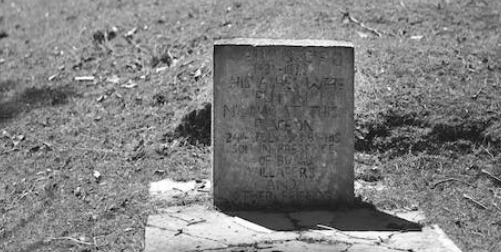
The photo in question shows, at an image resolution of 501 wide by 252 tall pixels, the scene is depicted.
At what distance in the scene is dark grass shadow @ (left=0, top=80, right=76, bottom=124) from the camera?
9.30 m

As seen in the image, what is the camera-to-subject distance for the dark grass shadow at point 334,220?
6051 mm

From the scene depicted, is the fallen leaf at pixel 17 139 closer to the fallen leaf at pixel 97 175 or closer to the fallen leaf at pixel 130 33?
the fallen leaf at pixel 97 175

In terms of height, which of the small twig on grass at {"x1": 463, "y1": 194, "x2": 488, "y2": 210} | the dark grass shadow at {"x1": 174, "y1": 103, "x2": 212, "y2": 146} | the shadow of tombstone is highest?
the dark grass shadow at {"x1": 174, "y1": 103, "x2": 212, "y2": 146}

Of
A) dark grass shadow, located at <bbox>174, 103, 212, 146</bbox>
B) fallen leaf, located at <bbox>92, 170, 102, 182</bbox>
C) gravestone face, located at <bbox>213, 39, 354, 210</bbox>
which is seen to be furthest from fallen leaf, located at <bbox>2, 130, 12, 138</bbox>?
gravestone face, located at <bbox>213, 39, 354, 210</bbox>

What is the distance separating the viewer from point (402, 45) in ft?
29.5

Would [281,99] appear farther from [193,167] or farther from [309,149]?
[193,167]

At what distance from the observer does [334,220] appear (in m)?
6.22

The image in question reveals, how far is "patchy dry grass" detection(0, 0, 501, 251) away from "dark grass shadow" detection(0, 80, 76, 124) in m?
0.02

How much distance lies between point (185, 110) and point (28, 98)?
2136mm

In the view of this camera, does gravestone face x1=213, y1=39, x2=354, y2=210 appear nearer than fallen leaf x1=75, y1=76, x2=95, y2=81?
Yes

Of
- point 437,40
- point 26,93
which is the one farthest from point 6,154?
point 437,40

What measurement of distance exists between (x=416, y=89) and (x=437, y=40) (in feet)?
3.84

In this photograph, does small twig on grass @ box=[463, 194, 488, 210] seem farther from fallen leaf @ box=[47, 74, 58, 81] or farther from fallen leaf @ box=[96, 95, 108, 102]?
fallen leaf @ box=[47, 74, 58, 81]

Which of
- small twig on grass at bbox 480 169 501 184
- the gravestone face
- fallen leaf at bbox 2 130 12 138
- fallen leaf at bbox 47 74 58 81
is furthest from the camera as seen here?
fallen leaf at bbox 47 74 58 81
